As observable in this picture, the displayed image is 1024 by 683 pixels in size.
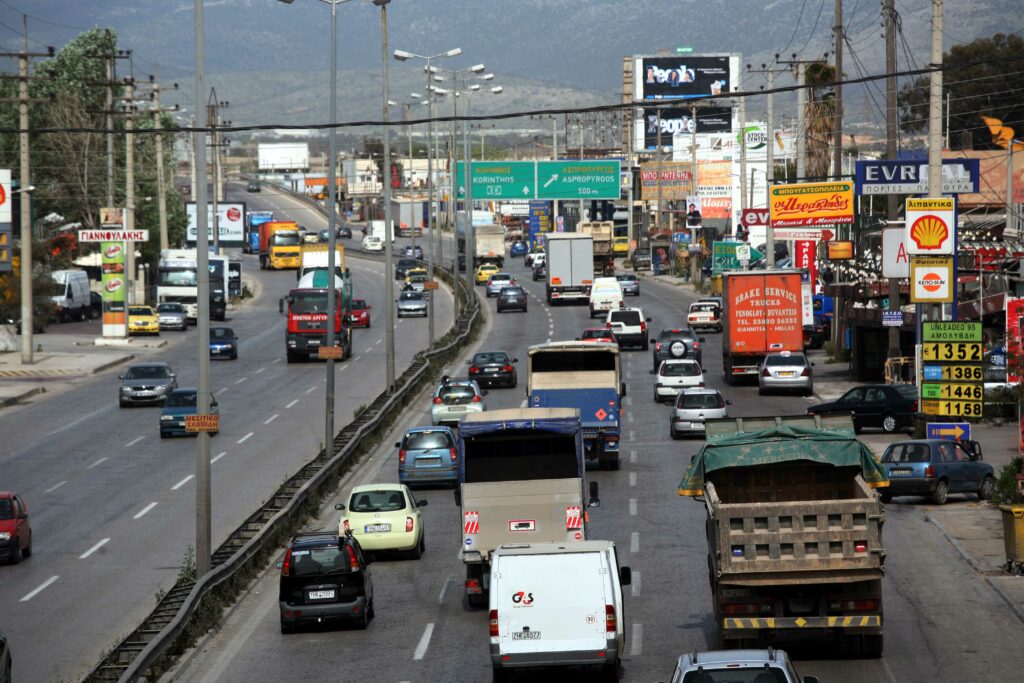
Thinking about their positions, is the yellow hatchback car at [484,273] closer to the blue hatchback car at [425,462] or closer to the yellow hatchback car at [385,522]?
the blue hatchback car at [425,462]

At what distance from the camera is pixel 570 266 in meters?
91.9

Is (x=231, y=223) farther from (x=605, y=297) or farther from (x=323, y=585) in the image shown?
(x=323, y=585)

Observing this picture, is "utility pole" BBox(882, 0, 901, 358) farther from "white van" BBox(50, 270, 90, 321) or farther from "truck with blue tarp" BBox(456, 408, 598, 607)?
"white van" BBox(50, 270, 90, 321)

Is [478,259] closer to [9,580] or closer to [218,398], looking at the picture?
[218,398]

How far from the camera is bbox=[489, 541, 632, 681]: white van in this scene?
18484mm

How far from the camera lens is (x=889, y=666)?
19781mm

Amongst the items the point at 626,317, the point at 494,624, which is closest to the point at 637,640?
the point at 494,624

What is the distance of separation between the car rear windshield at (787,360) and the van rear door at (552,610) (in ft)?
120

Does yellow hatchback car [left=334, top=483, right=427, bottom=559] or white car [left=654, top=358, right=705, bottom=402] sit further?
white car [left=654, top=358, right=705, bottom=402]

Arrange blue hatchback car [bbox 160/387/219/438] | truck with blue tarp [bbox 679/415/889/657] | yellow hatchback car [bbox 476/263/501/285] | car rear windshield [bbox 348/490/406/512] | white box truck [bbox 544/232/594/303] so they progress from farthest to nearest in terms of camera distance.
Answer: yellow hatchback car [bbox 476/263/501/285], white box truck [bbox 544/232/594/303], blue hatchback car [bbox 160/387/219/438], car rear windshield [bbox 348/490/406/512], truck with blue tarp [bbox 679/415/889/657]

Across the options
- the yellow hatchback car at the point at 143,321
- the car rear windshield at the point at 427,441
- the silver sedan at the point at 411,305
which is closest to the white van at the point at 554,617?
the car rear windshield at the point at 427,441

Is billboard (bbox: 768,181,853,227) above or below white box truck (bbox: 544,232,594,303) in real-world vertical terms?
above

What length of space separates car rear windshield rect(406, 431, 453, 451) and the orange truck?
68.8ft

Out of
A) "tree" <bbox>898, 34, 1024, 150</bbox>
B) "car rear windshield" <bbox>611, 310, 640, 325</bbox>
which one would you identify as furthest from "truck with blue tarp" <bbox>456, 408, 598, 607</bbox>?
"tree" <bbox>898, 34, 1024, 150</bbox>
